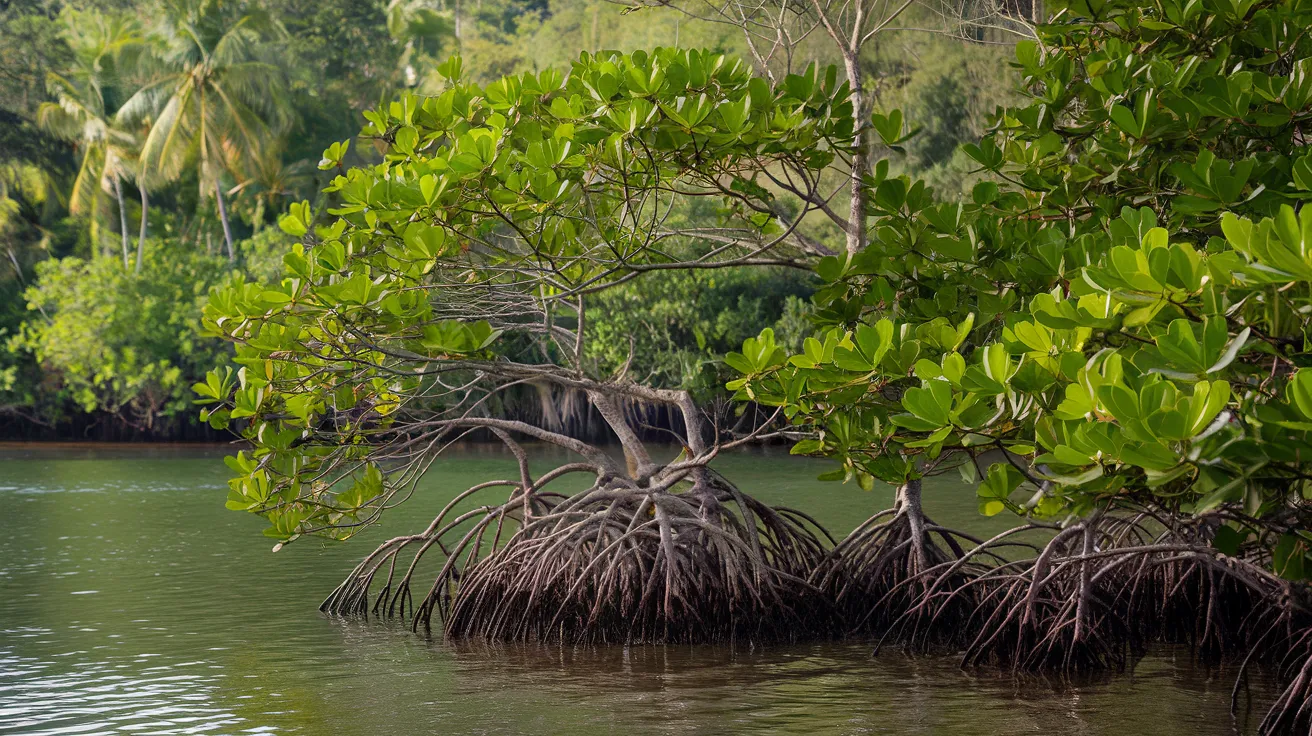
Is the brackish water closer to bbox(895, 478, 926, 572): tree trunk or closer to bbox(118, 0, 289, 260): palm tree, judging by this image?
bbox(895, 478, 926, 572): tree trunk

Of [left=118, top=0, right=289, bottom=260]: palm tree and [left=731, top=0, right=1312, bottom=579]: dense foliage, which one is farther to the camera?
[left=118, top=0, right=289, bottom=260]: palm tree

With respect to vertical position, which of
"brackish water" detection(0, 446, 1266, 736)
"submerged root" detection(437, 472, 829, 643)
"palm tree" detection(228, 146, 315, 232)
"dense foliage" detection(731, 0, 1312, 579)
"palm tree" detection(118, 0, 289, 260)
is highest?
"palm tree" detection(118, 0, 289, 260)

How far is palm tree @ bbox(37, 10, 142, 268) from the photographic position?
31172mm

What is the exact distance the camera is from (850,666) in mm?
7551

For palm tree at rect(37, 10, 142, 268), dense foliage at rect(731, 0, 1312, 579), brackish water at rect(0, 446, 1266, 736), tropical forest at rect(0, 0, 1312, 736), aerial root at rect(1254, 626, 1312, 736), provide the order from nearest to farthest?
dense foliage at rect(731, 0, 1312, 579)
tropical forest at rect(0, 0, 1312, 736)
aerial root at rect(1254, 626, 1312, 736)
brackish water at rect(0, 446, 1266, 736)
palm tree at rect(37, 10, 142, 268)

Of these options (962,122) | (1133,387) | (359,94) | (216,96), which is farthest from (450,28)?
(1133,387)

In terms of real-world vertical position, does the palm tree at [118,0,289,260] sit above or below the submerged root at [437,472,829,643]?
→ above

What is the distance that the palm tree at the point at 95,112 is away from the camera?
3117cm

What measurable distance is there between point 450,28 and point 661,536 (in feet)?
115

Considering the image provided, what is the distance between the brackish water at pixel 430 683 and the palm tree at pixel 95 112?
2228cm

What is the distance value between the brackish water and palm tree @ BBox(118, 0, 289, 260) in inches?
814

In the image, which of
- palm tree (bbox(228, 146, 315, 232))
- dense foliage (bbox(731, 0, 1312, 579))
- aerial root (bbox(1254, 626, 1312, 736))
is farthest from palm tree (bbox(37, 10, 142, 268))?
aerial root (bbox(1254, 626, 1312, 736))

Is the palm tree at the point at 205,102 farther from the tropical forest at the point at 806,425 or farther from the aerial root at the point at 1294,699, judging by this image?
the aerial root at the point at 1294,699

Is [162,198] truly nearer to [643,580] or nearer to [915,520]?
[643,580]
